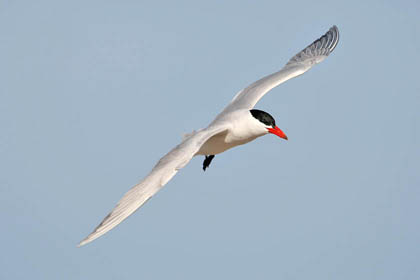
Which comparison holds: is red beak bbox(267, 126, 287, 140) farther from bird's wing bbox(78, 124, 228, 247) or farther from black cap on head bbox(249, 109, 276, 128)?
bird's wing bbox(78, 124, 228, 247)

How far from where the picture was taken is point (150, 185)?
334 inches

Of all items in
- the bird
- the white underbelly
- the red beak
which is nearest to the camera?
the bird

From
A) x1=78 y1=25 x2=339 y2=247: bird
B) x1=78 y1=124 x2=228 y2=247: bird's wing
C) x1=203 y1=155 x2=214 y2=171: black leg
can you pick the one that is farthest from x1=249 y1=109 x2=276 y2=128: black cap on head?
x1=203 y1=155 x2=214 y2=171: black leg

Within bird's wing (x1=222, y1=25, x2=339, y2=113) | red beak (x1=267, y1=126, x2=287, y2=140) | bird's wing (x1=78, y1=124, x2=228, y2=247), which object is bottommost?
red beak (x1=267, y1=126, x2=287, y2=140)

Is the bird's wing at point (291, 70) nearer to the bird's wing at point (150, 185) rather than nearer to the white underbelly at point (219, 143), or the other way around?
the white underbelly at point (219, 143)

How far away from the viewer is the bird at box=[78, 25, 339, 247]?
8266 mm

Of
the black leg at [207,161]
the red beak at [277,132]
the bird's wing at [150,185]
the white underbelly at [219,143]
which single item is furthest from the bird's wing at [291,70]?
the bird's wing at [150,185]

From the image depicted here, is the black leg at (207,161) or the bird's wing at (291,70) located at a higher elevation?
the bird's wing at (291,70)

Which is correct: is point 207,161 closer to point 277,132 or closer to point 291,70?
point 277,132

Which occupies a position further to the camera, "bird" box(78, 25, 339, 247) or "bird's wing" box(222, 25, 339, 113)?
"bird's wing" box(222, 25, 339, 113)

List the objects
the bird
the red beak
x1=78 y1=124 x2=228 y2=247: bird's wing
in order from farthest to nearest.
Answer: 1. the red beak
2. the bird
3. x1=78 y1=124 x2=228 y2=247: bird's wing

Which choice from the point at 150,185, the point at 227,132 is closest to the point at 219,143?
the point at 227,132

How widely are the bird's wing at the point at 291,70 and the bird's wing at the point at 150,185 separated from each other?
2.59 meters

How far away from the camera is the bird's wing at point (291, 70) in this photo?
1218 cm
